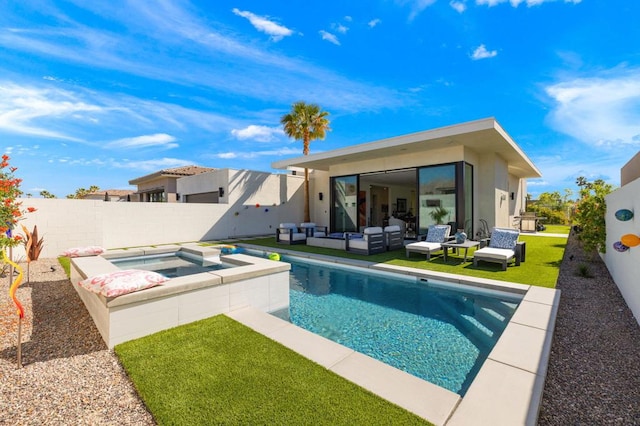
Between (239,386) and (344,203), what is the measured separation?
12.4m

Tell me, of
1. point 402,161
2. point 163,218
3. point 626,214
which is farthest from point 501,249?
point 163,218

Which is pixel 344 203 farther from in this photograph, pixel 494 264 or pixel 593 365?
pixel 593 365

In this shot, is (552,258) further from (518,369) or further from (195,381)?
(195,381)

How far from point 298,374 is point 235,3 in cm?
963

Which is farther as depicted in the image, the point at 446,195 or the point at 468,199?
the point at 468,199

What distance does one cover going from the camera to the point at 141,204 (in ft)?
39.6

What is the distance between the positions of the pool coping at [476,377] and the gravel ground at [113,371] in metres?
0.15

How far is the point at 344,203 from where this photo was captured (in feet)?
47.3

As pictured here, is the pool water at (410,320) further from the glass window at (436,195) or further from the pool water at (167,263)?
the glass window at (436,195)

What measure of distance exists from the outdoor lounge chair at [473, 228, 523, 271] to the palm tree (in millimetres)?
10194

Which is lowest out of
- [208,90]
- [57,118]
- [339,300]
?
[339,300]

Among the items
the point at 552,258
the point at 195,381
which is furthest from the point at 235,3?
the point at 552,258

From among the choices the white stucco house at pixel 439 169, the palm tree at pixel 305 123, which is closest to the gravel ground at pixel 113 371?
the white stucco house at pixel 439 169

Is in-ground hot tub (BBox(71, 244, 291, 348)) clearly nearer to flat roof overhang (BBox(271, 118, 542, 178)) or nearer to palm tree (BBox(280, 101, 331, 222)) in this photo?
flat roof overhang (BBox(271, 118, 542, 178))
